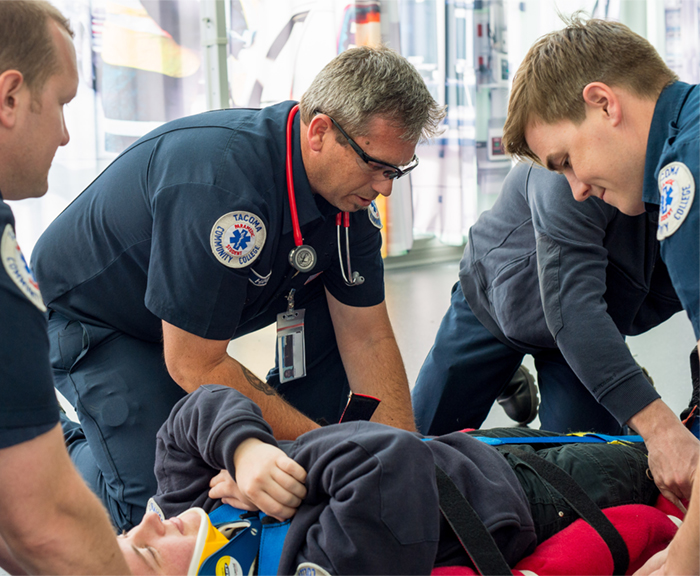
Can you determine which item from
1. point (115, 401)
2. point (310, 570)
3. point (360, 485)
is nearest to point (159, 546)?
point (310, 570)

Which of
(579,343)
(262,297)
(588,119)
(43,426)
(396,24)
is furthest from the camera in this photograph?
(396,24)

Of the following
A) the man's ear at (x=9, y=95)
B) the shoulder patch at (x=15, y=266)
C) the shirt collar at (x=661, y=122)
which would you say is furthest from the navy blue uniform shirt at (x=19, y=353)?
the shirt collar at (x=661, y=122)

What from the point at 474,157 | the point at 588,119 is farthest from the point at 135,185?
the point at 474,157

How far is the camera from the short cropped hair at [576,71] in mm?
1215

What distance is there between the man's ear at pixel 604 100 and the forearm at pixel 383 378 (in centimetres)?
94

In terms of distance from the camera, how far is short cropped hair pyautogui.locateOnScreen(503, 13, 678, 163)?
1.21 m

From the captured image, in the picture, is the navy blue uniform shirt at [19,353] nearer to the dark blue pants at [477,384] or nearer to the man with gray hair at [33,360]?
the man with gray hair at [33,360]

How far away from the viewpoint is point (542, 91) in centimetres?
132

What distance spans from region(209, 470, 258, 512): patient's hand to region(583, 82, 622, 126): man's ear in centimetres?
96

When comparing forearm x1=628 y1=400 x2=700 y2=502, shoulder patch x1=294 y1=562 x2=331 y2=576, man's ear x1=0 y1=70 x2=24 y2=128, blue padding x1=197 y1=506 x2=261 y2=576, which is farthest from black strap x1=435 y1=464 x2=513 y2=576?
man's ear x1=0 y1=70 x2=24 y2=128

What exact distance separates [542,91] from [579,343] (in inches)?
22.2

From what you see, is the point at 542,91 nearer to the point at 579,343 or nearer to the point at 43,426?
→ the point at 579,343

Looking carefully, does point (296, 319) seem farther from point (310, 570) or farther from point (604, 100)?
point (604, 100)

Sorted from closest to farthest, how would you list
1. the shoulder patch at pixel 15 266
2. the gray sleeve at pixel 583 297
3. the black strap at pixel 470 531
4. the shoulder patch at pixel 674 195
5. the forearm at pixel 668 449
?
the shoulder patch at pixel 15 266
the shoulder patch at pixel 674 195
the black strap at pixel 470 531
the forearm at pixel 668 449
the gray sleeve at pixel 583 297
